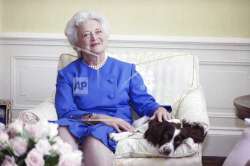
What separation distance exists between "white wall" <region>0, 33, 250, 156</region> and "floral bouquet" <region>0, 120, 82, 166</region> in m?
2.12

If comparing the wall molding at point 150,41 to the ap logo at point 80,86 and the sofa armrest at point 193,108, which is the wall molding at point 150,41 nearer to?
the sofa armrest at point 193,108

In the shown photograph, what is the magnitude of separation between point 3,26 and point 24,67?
0.34 metres

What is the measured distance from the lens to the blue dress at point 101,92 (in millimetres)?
2625

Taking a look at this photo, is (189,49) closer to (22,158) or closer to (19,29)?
(19,29)

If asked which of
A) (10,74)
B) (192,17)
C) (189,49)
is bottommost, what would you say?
(10,74)

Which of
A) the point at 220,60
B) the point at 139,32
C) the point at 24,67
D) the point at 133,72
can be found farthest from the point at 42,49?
the point at 220,60

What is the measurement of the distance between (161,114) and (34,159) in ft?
4.22

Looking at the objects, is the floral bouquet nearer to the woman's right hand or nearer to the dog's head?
the dog's head

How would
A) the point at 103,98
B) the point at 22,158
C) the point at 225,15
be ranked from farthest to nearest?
1. the point at 225,15
2. the point at 103,98
3. the point at 22,158

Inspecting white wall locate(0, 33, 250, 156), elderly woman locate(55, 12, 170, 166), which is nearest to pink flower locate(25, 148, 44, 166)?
elderly woman locate(55, 12, 170, 166)

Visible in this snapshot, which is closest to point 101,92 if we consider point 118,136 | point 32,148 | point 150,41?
point 118,136

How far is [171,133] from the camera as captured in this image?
7.37 feet

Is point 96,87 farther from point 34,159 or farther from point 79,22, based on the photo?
point 34,159

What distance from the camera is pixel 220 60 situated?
135 inches
